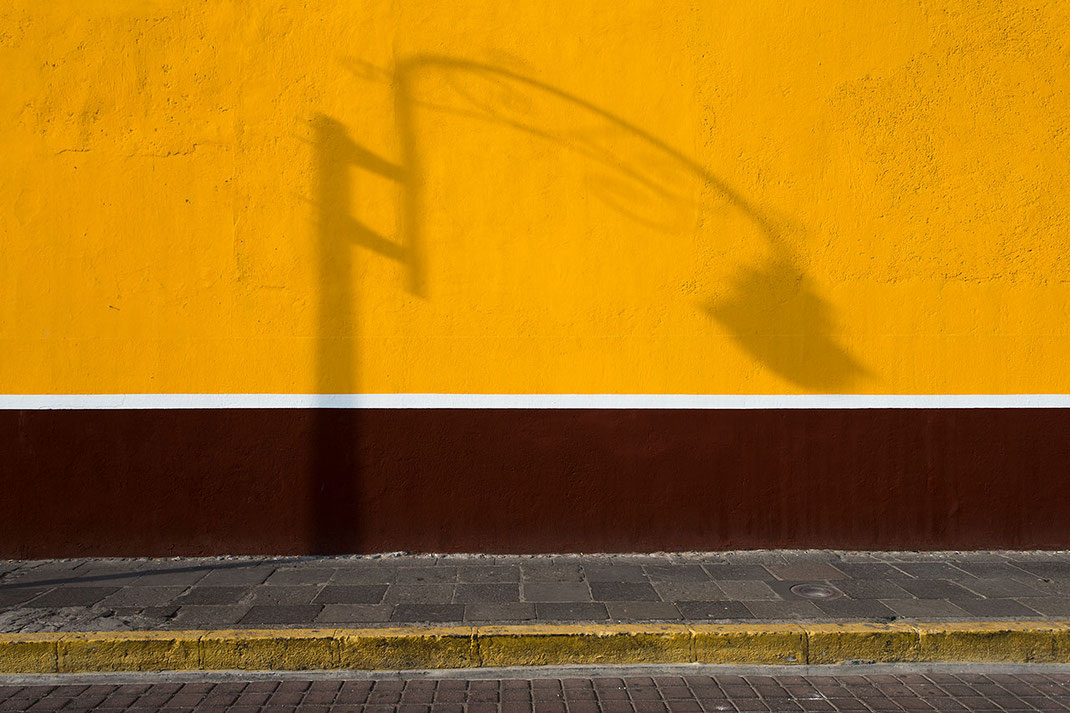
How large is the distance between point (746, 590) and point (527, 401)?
1.99 meters

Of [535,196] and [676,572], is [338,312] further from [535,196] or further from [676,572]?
[676,572]

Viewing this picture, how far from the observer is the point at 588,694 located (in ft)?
14.1

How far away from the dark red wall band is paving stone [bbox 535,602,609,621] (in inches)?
44.6

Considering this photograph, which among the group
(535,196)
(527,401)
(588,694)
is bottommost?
(588,694)

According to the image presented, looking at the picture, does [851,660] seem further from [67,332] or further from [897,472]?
[67,332]

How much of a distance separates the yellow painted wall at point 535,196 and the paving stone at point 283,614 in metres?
1.67

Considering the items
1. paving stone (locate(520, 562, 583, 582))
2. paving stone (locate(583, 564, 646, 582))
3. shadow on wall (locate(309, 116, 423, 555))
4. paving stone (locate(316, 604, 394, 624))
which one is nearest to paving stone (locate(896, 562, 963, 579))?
paving stone (locate(583, 564, 646, 582))

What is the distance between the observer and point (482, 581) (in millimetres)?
5594

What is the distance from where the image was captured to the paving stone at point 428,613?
4.88 m

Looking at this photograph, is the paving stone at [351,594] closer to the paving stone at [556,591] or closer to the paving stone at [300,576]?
the paving stone at [300,576]

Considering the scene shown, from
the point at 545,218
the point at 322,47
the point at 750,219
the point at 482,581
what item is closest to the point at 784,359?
the point at 750,219

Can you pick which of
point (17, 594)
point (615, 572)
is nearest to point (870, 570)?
point (615, 572)

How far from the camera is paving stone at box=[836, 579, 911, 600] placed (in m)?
5.27

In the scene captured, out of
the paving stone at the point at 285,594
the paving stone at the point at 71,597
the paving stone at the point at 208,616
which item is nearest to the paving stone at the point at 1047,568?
the paving stone at the point at 285,594
